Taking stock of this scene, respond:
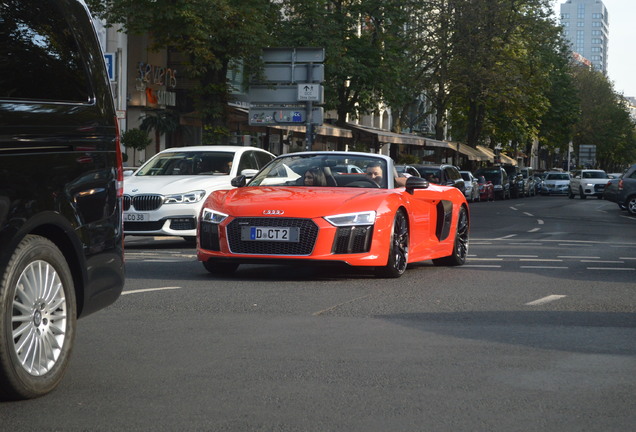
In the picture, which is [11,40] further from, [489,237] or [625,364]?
[489,237]

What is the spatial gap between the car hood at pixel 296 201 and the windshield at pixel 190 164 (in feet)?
21.2

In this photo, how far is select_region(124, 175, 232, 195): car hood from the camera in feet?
55.8

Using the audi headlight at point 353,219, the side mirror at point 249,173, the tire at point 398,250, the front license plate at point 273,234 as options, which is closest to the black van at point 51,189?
the front license plate at point 273,234

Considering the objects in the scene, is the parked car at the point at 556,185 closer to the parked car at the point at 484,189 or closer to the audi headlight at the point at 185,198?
the parked car at the point at 484,189

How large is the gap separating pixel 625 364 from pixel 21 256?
336cm

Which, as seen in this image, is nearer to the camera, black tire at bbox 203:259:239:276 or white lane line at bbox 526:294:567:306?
white lane line at bbox 526:294:567:306

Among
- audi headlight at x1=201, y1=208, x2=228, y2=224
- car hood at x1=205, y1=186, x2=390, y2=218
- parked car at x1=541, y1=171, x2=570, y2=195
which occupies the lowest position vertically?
parked car at x1=541, y1=171, x2=570, y2=195

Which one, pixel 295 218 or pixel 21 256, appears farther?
pixel 295 218

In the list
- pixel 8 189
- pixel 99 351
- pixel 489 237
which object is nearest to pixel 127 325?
pixel 99 351

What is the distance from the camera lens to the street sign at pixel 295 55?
112 feet

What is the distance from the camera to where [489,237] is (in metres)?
21.9

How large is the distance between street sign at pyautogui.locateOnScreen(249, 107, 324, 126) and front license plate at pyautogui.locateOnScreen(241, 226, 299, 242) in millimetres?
21992

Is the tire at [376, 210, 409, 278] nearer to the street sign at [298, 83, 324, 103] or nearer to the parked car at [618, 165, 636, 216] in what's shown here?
the street sign at [298, 83, 324, 103]

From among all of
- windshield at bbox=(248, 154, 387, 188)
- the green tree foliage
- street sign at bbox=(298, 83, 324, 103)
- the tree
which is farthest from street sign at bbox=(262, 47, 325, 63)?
the green tree foliage
